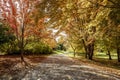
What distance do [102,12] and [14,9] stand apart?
10384mm

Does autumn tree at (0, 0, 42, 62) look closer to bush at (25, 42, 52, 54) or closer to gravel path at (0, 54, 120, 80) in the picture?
gravel path at (0, 54, 120, 80)

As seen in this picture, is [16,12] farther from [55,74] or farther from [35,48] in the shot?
[35,48]

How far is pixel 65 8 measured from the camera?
25.6 feet

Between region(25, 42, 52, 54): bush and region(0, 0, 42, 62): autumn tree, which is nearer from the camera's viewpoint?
region(0, 0, 42, 62): autumn tree

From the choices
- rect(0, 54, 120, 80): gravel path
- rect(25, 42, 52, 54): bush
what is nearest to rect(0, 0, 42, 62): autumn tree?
rect(0, 54, 120, 80): gravel path

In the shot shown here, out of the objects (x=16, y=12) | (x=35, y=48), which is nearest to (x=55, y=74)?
(x=16, y=12)

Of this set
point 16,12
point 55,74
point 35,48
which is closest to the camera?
point 55,74

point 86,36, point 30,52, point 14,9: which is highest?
point 14,9

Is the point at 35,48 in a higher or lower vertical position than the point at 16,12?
lower

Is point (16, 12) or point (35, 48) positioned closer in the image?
point (16, 12)

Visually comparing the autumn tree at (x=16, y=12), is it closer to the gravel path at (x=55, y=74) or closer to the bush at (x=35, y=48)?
the gravel path at (x=55, y=74)

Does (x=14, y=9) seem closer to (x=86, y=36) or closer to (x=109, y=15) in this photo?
(x=109, y=15)

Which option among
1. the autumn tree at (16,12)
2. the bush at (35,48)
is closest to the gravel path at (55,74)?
the autumn tree at (16,12)

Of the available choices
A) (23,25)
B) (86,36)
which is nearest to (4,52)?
(23,25)
